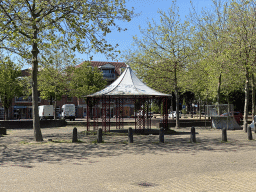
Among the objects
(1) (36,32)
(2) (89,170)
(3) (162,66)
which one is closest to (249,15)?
(3) (162,66)

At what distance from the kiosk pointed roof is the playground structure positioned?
272 inches

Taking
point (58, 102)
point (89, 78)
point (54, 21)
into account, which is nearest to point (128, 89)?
point (54, 21)

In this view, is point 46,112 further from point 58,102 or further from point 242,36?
point 242,36

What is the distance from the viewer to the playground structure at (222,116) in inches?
928

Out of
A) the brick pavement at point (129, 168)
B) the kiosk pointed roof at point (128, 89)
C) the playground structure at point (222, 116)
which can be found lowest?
the brick pavement at point (129, 168)

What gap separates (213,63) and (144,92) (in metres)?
6.84

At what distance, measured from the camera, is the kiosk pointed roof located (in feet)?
61.4

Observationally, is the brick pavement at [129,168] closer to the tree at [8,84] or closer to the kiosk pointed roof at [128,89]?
the kiosk pointed roof at [128,89]

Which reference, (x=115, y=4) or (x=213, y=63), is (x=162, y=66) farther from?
(x=115, y=4)

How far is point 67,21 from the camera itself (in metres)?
15.0

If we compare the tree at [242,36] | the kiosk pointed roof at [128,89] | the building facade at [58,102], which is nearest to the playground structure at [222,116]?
the tree at [242,36]

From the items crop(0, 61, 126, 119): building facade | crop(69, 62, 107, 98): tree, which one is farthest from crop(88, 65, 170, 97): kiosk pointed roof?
crop(0, 61, 126, 119): building facade

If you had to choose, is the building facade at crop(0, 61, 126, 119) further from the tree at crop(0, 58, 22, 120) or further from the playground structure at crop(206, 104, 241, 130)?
the playground structure at crop(206, 104, 241, 130)

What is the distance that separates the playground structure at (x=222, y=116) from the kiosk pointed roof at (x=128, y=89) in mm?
6909
